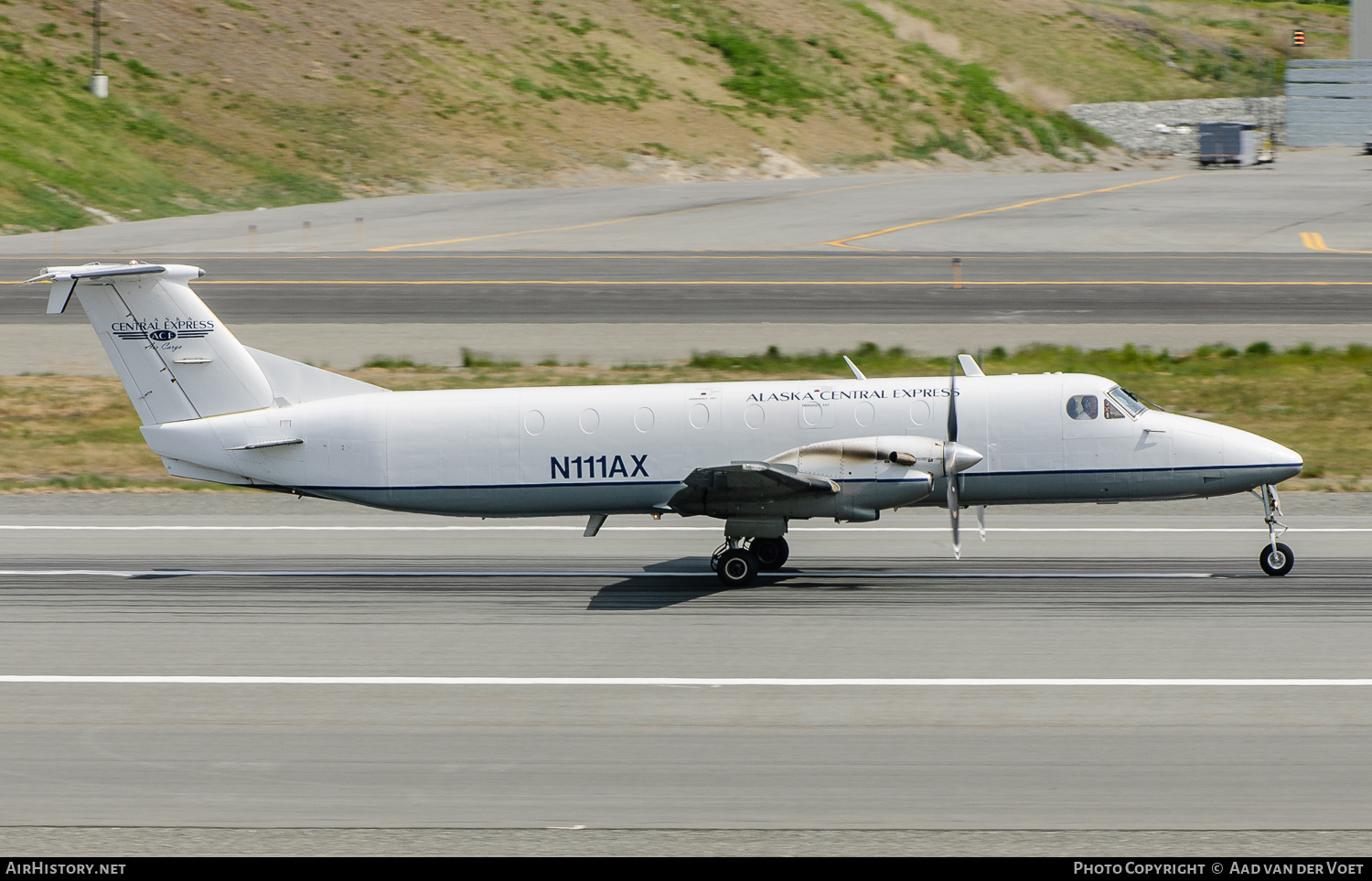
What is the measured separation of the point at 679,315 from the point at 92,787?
95.9 ft

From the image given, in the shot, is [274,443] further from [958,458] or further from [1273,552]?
[1273,552]

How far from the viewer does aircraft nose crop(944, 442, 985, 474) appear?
16.7 metres

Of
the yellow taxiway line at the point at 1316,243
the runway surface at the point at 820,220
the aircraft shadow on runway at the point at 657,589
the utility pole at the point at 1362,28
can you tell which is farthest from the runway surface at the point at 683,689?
the utility pole at the point at 1362,28

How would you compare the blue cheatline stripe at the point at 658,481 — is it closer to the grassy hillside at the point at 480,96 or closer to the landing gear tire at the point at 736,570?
the landing gear tire at the point at 736,570

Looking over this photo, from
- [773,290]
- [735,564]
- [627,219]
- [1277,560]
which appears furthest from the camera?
[627,219]

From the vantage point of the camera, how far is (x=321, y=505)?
77.8ft

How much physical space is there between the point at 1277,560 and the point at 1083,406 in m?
3.16

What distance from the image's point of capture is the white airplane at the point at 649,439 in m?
17.4

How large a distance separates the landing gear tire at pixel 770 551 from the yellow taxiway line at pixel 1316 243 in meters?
39.1

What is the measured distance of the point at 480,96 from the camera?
250 ft

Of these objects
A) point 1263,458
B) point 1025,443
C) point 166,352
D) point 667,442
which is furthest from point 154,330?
point 1263,458

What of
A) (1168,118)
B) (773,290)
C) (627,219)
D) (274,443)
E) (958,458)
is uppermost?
(1168,118)

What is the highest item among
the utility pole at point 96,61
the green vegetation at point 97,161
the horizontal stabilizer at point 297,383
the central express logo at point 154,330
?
the utility pole at point 96,61

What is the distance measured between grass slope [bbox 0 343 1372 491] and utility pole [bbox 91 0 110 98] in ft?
131
